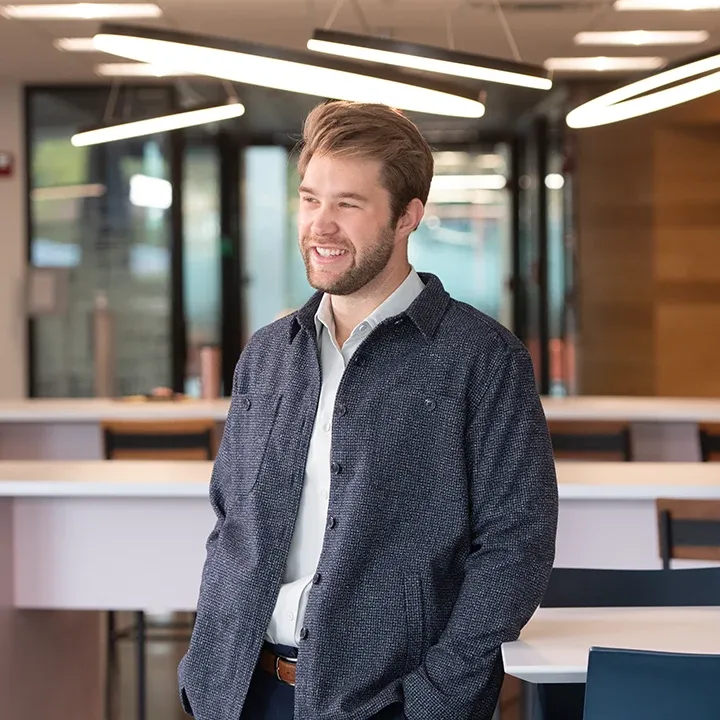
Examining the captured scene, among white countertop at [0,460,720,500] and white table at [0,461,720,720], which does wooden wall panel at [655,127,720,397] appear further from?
white table at [0,461,720,720]

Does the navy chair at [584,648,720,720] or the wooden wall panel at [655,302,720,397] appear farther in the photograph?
the wooden wall panel at [655,302,720,397]

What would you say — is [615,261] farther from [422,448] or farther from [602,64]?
[422,448]

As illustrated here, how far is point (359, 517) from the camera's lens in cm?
175

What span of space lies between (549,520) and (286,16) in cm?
576

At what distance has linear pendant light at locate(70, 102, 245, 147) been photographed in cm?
597

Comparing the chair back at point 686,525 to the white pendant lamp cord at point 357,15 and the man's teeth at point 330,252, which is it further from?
the white pendant lamp cord at point 357,15

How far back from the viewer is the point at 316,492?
72.6 inches

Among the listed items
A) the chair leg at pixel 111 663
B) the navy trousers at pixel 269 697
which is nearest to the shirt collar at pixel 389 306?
the navy trousers at pixel 269 697

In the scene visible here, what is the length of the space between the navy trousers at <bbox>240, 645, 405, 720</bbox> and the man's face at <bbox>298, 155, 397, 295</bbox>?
55 centimetres

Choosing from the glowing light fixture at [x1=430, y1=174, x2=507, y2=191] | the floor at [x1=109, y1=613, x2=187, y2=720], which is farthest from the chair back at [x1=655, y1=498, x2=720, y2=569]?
the glowing light fixture at [x1=430, y1=174, x2=507, y2=191]

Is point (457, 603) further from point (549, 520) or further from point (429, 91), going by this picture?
point (429, 91)

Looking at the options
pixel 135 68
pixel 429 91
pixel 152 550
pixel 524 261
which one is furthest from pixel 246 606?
pixel 524 261

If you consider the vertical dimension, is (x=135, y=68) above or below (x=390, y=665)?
above

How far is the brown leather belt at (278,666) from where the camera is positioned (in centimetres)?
182
